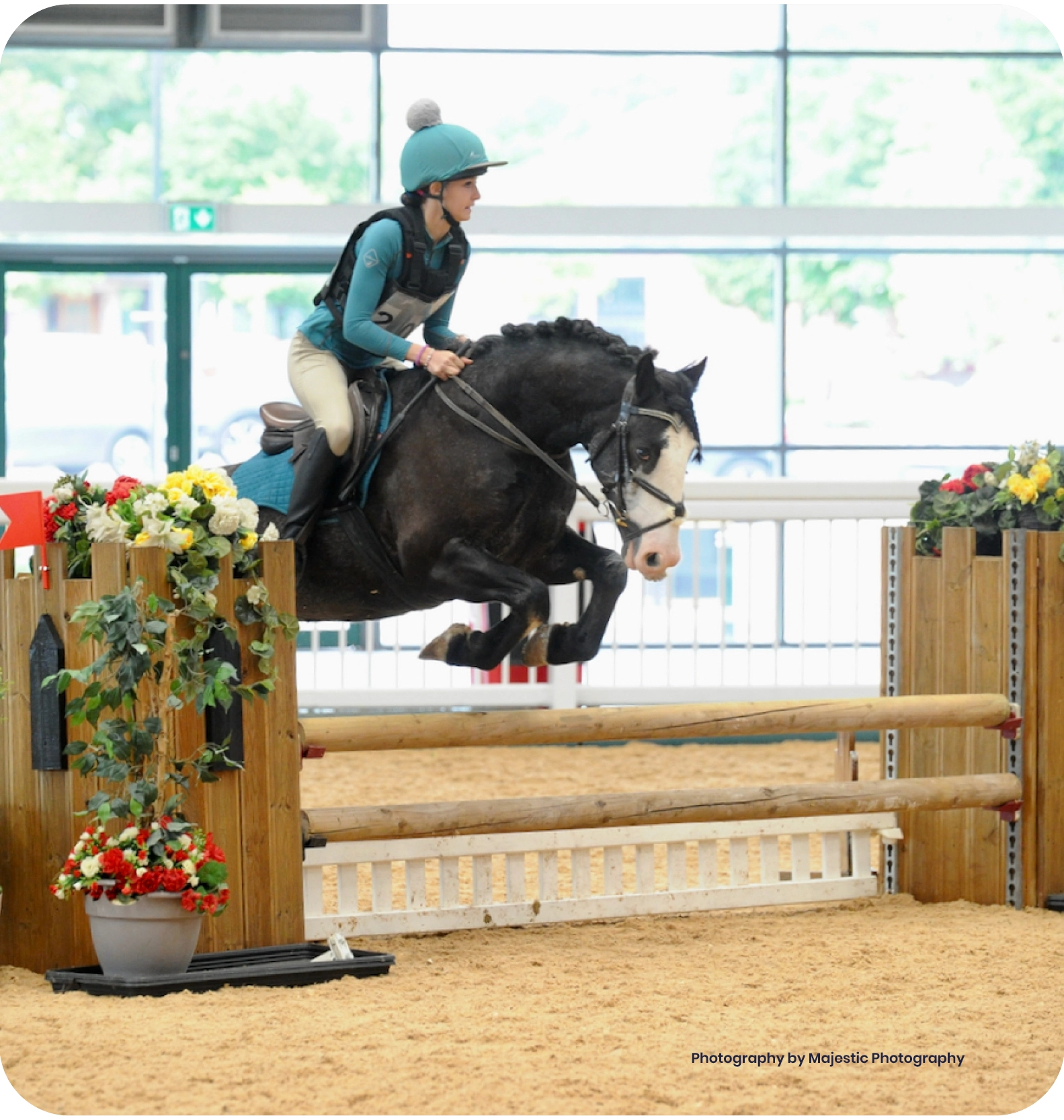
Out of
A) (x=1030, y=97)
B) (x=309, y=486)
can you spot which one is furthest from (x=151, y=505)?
(x=1030, y=97)

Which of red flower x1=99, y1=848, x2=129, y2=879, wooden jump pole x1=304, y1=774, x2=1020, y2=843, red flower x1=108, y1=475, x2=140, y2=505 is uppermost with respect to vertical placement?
red flower x1=108, y1=475, x2=140, y2=505

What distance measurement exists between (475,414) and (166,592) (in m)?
0.89

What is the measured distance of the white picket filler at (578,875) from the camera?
3525 mm

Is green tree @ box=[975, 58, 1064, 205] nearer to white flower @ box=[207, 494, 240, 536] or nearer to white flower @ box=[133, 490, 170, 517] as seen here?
white flower @ box=[207, 494, 240, 536]

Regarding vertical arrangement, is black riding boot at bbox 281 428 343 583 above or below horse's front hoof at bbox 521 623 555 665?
above

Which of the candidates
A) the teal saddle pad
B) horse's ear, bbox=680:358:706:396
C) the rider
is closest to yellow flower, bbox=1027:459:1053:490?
horse's ear, bbox=680:358:706:396

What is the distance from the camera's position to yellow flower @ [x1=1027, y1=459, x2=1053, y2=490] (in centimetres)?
402

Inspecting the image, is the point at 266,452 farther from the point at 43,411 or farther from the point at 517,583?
the point at 43,411

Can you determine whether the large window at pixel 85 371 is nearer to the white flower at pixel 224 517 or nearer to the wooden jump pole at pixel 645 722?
the wooden jump pole at pixel 645 722

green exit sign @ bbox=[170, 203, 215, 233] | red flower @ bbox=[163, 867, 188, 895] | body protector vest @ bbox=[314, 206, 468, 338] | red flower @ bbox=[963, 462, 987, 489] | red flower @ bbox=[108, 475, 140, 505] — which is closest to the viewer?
red flower @ bbox=[163, 867, 188, 895]

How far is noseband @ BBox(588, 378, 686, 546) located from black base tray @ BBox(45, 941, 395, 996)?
3.71 feet

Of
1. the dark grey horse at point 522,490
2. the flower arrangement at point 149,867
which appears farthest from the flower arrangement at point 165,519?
the flower arrangement at point 149,867

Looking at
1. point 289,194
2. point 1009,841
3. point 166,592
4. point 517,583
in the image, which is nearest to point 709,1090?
point 517,583

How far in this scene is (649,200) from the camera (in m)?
10.7
